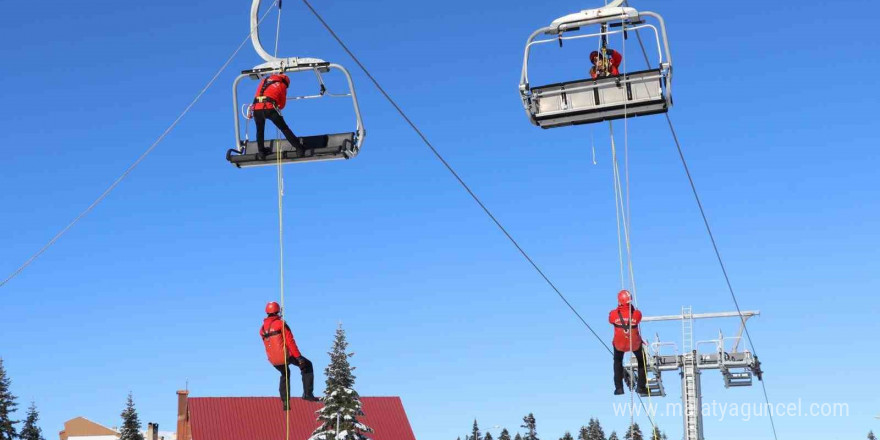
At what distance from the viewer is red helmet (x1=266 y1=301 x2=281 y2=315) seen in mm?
14447

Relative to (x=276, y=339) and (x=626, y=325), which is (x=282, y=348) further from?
(x=626, y=325)

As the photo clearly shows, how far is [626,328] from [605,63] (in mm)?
4345

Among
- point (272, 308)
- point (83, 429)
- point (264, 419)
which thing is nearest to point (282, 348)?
point (272, 308)

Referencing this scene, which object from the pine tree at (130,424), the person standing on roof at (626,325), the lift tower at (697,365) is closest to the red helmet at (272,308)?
the person standing on roof at (626,325)

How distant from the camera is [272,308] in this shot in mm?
14461

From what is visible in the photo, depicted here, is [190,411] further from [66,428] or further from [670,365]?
[66,428]

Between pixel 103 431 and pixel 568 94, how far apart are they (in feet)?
354

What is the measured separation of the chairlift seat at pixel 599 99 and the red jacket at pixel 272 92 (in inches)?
153

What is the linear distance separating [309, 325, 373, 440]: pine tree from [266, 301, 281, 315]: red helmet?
113 ft

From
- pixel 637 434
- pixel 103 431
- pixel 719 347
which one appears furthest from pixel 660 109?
pixel 103 431

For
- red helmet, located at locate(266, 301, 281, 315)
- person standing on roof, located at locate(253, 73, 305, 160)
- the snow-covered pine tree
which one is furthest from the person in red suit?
the snow-covered pine tree

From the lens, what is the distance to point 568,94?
17031mm

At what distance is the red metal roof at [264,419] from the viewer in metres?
66.8

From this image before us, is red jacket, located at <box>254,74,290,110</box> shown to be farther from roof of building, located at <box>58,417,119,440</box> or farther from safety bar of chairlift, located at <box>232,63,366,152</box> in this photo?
roof of building, located at <box>58,417,119,440</box>
